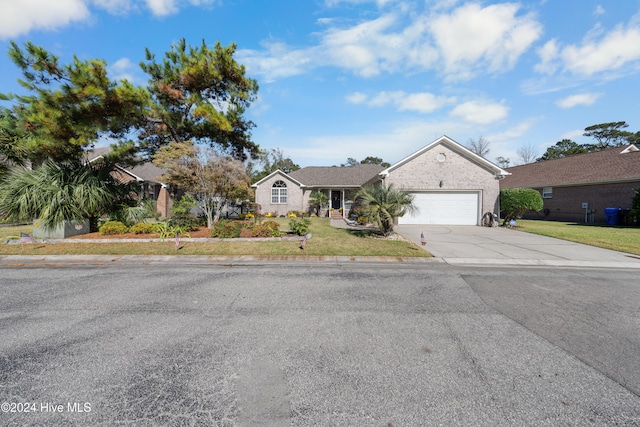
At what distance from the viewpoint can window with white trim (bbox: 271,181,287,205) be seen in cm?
2588

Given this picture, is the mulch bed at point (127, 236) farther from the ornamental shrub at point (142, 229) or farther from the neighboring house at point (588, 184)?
the neighboring house at point (588, 184)

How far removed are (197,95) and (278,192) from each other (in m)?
12.7

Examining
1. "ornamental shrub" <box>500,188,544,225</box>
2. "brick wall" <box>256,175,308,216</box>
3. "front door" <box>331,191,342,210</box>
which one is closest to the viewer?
"ornamental shrub" <box>500,188,544,225</box>

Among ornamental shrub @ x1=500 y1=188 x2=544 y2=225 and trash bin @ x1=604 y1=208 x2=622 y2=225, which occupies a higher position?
ornamental shrub @ x1=500 y1=188 x2=544 y2=225

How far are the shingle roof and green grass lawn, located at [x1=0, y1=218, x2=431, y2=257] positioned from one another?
51.6 ft

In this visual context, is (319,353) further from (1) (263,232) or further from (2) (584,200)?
(2) (584,200)

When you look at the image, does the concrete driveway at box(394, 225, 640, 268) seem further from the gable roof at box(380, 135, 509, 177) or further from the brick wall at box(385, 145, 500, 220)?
the gable roof at box(380, 135, 509, 177)

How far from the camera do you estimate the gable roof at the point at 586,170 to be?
1934cm

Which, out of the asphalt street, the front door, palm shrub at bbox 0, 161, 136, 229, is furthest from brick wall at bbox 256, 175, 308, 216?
the asphalt street

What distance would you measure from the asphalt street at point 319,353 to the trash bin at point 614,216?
18405 mm

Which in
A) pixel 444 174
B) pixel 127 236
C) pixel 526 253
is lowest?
pixel 526 253

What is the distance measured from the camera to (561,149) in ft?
180

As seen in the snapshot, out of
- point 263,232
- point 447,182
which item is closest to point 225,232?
point 263,232

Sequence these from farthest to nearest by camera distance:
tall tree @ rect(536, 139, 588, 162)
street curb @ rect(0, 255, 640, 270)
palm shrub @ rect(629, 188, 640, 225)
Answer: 1. tall tree @ rect(536, 139, 588, 162)
2. palm shrub @ rect(629, 188, 640, 225)
3. street curb @ rect(0, 255, 640, 270)
